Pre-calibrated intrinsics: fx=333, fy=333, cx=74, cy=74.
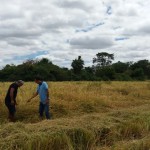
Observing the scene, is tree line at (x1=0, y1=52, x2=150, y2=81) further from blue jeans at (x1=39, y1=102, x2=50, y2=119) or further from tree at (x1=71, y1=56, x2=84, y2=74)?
blue jeans at (x1=39, y1=102, x2=50, y2=119)

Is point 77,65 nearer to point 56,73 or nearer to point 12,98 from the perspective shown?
point 56,73

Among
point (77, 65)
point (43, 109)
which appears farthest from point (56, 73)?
point (43, 109)

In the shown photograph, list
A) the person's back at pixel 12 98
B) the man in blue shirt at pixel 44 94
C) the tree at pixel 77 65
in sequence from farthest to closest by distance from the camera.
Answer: the tree at pixel 77 65 → the man in blue shirt at pixel 44 94 → the person's back at pixel 12 98

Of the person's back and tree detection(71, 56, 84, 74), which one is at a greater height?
tree detection(71, 56, 84, 74)

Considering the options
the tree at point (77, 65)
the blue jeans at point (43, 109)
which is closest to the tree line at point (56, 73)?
the tree at point (77, 65)

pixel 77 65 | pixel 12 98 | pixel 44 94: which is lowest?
pixel 12 98

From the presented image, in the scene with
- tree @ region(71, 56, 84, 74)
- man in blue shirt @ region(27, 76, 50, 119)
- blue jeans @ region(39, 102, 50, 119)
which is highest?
tree @ region(71, 56, 84, 74)

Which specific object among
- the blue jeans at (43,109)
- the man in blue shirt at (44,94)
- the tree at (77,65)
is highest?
the tree at (77,65)

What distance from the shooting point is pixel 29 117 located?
11383 mm

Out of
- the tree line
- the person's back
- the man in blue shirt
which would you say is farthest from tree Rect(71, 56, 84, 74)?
the person's back

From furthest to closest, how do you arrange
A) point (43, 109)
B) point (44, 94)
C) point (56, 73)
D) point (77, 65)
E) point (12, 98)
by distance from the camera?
point (77, 65) < point (56, 73) < point (43, 109) < point (44, 94) < point (12, 98)

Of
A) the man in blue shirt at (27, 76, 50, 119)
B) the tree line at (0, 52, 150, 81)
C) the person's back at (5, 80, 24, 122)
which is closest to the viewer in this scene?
the person's back at (5, 80, 24, 122)

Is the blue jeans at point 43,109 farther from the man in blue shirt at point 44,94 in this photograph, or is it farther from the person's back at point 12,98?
the person's back at point 12,98

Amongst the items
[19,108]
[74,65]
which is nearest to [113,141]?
[19,108]
